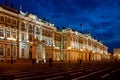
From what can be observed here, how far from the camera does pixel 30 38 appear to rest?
202 ft

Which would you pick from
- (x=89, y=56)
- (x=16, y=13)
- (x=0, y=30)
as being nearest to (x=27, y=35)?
(x=16, y=13)

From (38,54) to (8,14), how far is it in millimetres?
16459

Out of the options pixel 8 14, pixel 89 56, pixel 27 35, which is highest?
pixel 8 14

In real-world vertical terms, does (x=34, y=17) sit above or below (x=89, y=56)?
above

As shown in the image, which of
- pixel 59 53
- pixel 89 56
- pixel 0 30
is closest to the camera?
pixel 0 30

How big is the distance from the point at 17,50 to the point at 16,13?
10414 mm

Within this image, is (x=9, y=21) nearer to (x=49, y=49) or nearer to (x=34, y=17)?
(x=34, y=17)

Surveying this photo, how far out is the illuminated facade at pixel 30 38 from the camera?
51.0 m

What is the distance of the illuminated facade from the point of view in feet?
167

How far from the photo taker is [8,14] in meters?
52.7

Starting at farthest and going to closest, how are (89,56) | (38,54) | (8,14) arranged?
(89,56)
(38,54)
(8,14)

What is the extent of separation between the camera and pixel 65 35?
294 feet

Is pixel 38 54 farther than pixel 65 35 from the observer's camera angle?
No

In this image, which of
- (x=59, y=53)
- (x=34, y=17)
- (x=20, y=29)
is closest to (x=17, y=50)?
(x=20, y=29)
